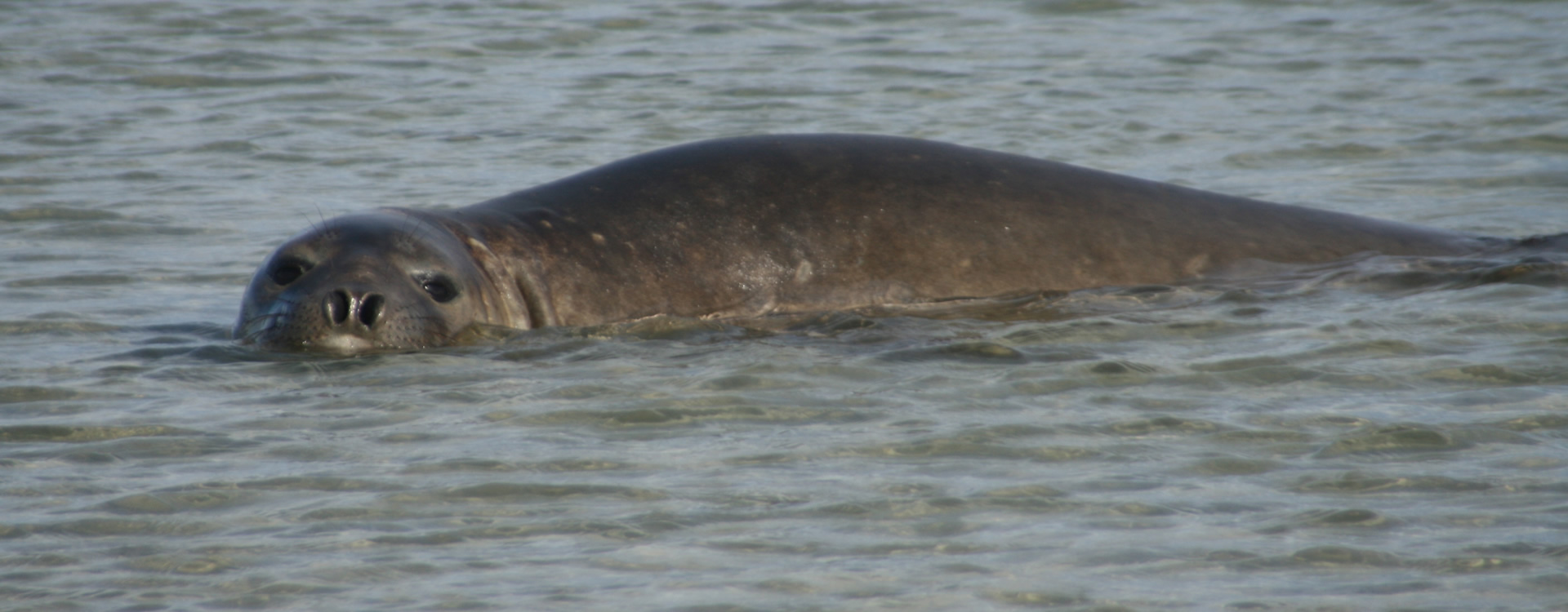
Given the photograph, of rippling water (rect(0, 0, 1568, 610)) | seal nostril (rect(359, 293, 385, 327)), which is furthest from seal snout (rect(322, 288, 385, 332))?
rippling water (rect(0, 0, 1568, 610))

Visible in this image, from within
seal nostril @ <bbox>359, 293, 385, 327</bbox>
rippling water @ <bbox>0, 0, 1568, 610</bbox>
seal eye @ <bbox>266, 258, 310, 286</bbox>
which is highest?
seal eye @ <bbox>266, 258, 310, 286</bbox>

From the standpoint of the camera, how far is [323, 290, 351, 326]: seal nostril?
6.07 metres

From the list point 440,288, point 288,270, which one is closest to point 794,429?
point 440,288

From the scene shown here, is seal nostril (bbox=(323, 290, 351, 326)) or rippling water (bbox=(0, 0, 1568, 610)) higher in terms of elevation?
seal nostril (bbox=(323, 290, 351, 326))

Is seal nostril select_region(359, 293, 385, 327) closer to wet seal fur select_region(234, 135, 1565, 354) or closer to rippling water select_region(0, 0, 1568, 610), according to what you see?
wet seal fur select_region(234, 135, 1565, 354)

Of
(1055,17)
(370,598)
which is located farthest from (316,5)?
(370,598)

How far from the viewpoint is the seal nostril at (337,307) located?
19.9 feet

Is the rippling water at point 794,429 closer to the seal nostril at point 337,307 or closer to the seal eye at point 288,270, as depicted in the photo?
the seal nostril at point 337,307

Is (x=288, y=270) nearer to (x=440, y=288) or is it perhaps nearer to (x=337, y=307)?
(x=337, y=307)

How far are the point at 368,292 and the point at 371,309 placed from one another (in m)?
0.06

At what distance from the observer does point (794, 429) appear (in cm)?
503

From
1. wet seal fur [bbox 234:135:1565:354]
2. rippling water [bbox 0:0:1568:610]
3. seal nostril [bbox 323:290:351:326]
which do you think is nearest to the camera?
rippling water [bbox 0:0:1568:610]

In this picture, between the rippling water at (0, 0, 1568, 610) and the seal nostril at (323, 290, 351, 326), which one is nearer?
the rippling water at (0, 0, 1568, 610)

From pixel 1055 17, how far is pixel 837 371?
12.4 metres
